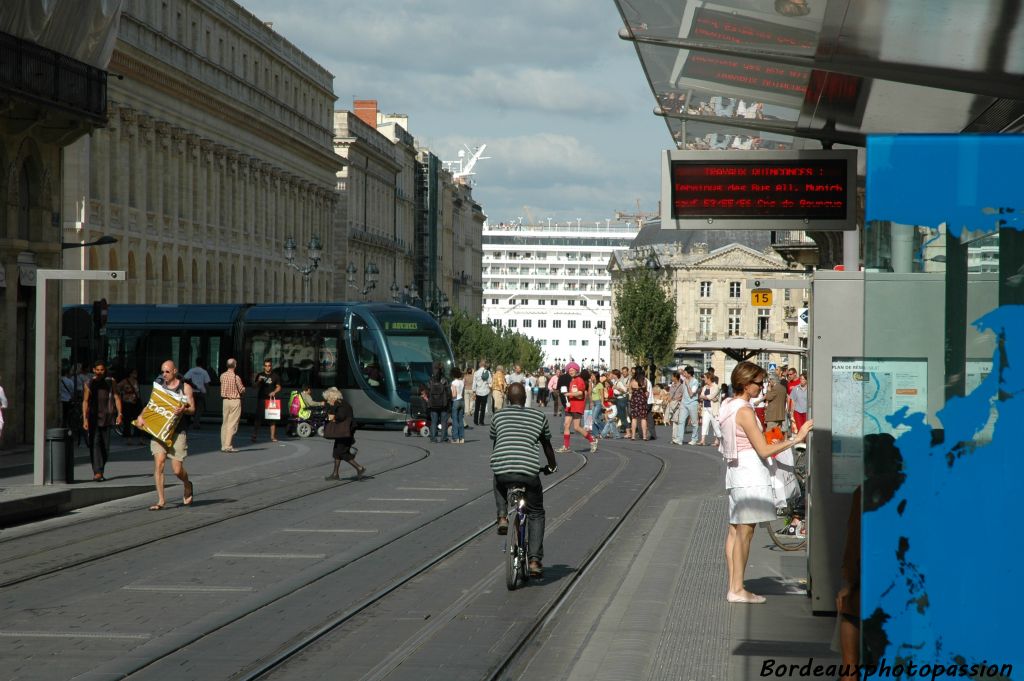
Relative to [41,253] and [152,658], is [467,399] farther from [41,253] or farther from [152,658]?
[152,658]

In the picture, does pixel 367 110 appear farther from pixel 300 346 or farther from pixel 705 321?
pixel 300 346

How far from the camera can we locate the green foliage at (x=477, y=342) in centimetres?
10907

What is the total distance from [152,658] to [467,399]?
40725 mm

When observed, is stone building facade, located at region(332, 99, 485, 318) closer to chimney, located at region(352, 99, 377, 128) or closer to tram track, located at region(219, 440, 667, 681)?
chimney, located at region(352, 99, 377, 128)

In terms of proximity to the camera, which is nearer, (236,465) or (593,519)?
(593,519)

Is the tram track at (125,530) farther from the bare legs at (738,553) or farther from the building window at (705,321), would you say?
the building window at (705,321)

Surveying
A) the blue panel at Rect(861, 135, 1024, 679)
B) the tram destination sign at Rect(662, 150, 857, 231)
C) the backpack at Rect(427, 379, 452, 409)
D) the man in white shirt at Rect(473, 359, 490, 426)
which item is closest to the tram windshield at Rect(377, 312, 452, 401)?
the man in white shirt at Rect(473, 359, 490, 426)

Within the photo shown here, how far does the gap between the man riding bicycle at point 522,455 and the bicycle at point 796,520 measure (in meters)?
2.59

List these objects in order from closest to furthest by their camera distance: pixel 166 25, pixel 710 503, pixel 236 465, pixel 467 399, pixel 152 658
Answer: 1. pixel 152 658
2. pixel 710 503
3. pixel 236 465
4. pixel 467 399
5. pixel 166 25

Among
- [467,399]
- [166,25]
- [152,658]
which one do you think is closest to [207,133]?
[166,25]

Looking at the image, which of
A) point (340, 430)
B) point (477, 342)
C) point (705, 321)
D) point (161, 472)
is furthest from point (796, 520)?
point (705, 321)

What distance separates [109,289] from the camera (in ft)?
175

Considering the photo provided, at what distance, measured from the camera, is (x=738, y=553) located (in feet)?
35.5

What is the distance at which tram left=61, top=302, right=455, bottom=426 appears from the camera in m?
40.1
